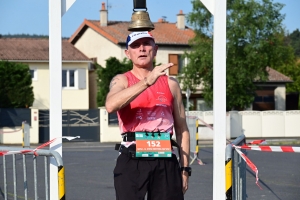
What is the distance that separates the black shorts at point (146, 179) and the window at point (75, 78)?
41.7 m

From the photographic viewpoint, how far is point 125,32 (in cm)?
5084

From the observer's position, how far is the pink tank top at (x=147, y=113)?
473 centimetres

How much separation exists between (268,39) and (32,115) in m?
15.6

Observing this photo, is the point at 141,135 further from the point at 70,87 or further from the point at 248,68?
the point at 70,87

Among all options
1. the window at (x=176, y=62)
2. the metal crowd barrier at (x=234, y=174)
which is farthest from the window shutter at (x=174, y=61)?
the metal crowd barrier at (x=234, y=174)

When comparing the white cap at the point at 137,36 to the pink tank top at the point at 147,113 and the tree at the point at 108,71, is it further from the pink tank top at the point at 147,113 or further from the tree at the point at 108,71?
the tree at the point at 108,71

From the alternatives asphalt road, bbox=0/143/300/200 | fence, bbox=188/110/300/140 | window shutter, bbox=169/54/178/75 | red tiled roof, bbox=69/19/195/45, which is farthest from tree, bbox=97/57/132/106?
asphalt road, bbox=0/143/300/200

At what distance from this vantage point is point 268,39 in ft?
134

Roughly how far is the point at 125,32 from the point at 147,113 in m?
46.5

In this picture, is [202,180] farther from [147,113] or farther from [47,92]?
[47,92]

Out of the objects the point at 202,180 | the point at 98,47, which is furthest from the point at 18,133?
the point at 202,180

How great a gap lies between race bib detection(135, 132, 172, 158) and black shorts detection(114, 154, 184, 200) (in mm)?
49

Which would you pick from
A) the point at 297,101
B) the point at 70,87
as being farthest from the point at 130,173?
the point at 297,101

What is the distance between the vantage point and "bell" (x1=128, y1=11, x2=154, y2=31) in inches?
196
